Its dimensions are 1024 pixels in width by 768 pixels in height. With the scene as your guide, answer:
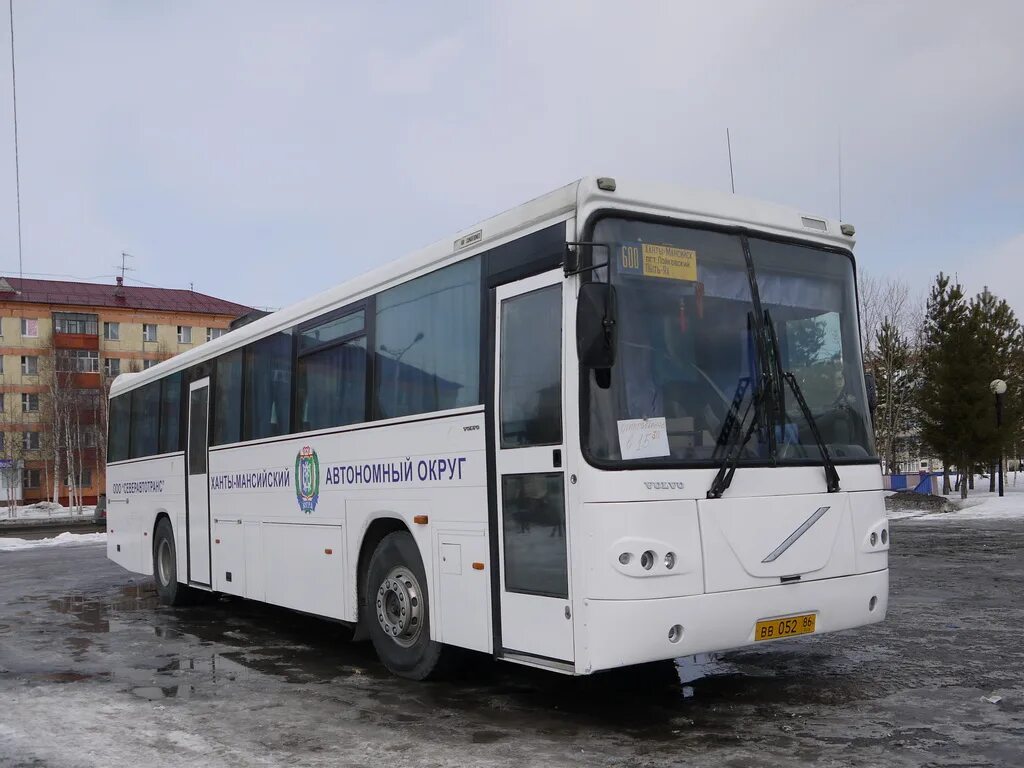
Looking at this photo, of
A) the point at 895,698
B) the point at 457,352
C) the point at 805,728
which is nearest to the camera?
the point at 805,728

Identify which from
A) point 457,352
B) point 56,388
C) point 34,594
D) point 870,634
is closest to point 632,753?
point 457,352

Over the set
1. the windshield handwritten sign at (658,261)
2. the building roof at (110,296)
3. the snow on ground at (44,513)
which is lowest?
the snow on ground at (44,513)

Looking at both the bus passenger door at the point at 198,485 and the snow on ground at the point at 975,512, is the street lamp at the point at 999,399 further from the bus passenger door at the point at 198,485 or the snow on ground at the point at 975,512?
the bus passenger door at the point at 198,485

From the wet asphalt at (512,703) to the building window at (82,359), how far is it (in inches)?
2661

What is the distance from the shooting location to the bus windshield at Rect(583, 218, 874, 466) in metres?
6.21

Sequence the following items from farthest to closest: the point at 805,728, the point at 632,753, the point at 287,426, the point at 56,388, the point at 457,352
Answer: the point at 56,388 < the point at 287,426 < the point at 457,352 < the point at 805,728 < the point at 632,753

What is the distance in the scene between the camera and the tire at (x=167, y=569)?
13.6m

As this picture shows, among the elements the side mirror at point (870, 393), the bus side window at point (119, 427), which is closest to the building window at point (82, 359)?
the bus side window at point (119, 427)

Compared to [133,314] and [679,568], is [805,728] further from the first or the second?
[133,314]

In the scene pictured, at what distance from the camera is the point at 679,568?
6.07 meters

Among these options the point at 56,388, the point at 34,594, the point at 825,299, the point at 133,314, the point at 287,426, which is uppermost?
the point at 133,314

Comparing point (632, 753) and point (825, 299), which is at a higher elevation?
point (825, 299)

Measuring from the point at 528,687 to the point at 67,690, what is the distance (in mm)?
3556

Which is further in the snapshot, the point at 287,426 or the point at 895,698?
the point at 287,426
